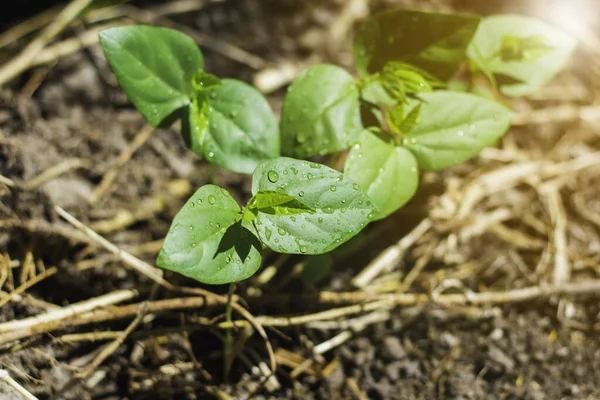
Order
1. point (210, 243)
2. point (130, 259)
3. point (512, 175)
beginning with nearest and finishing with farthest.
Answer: point (210, 243) → point (130, 259) → point (512, 175)

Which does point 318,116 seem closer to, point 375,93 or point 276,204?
point 375,93

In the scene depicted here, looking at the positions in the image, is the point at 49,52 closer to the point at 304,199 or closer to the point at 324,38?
the point at 324,38

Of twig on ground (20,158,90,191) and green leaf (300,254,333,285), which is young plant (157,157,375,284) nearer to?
green leaf (300,254,333,285)

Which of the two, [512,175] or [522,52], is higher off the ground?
[522,52]

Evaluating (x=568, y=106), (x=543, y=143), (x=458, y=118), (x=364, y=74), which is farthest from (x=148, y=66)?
(x=568, y=106)

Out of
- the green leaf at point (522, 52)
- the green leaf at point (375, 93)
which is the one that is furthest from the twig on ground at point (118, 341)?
the green leaf at point (522, 52)

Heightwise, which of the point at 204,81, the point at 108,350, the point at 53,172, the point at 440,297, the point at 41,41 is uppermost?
the point at 41,41

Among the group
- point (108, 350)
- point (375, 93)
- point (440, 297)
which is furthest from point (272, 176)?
point (440, 297)

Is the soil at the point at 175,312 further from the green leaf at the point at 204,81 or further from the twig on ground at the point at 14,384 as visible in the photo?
the green leaf at the point at 204,81
